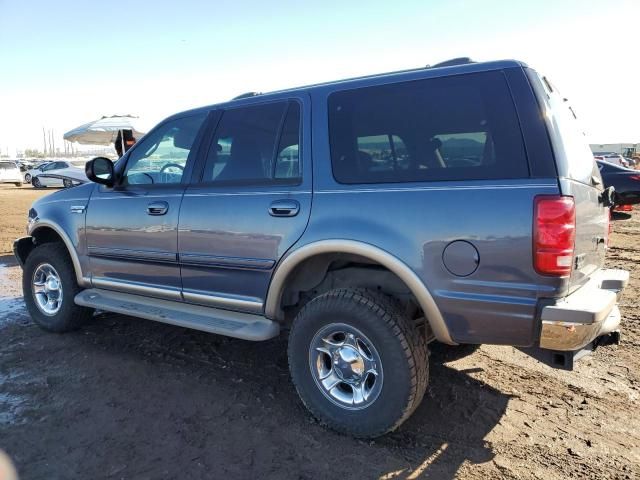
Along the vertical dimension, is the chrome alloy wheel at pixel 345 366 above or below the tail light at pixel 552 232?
below

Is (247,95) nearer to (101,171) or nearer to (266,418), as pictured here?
(101,171)

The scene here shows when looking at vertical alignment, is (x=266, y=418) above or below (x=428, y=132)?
below

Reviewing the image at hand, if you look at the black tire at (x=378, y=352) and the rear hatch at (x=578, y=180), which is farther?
the black tire at (x=378, y=352)

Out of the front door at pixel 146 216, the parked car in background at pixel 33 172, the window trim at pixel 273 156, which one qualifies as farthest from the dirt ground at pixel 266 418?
the parked car in background at pixel 33 172

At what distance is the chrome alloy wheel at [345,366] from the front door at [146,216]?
1.32 m

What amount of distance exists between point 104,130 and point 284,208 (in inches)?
477

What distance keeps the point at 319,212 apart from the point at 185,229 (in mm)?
1141

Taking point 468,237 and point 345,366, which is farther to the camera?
point 345,366

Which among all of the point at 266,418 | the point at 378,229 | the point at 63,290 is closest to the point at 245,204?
the point at 378,229

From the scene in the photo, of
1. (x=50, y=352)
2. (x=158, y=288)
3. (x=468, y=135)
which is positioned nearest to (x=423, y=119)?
(x=468, y=135)

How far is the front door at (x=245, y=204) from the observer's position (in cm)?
310

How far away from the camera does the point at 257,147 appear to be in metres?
3.43

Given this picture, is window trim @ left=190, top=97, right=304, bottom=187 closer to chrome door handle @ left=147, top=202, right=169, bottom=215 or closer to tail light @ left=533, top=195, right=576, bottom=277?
chrome door handle @ left=147, top=202, right=169, bottom=215

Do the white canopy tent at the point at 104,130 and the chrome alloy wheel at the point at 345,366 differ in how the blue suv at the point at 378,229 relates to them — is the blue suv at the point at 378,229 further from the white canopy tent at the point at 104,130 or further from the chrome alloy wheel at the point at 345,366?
the white canopy tent at the point at 104,130
